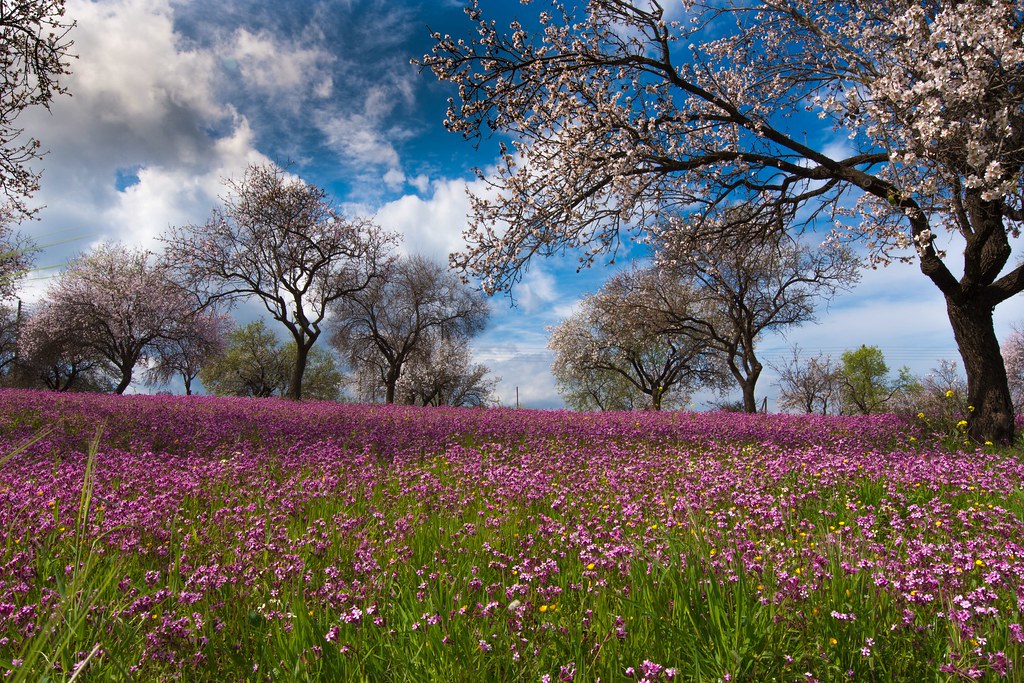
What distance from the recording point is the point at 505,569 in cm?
406

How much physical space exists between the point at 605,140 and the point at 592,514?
8043 millimetres

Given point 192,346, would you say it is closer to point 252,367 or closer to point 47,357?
point 47,357

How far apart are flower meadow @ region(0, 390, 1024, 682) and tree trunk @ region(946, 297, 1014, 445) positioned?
5181 millimetres

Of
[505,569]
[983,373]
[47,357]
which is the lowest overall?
[505,569]

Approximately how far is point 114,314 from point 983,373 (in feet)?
151

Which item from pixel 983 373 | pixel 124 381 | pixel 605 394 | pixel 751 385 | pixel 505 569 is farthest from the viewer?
pixel 605 394

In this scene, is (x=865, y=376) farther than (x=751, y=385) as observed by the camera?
Yes

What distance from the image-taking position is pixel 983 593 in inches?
119

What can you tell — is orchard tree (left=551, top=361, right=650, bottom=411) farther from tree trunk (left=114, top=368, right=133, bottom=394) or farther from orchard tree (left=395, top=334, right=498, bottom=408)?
tree trunk (left=114, top=368, right=133, bottom=394)

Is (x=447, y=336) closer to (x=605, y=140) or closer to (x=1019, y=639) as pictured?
(x=605, y=140)

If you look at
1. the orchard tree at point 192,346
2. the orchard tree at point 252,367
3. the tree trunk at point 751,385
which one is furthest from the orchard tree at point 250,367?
the tree trunk at point 751,385

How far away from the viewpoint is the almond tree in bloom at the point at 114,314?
126 ft

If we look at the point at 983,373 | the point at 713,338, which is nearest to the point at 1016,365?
the point at 713,338

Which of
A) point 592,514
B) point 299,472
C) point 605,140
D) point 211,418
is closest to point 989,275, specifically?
point 605,140
